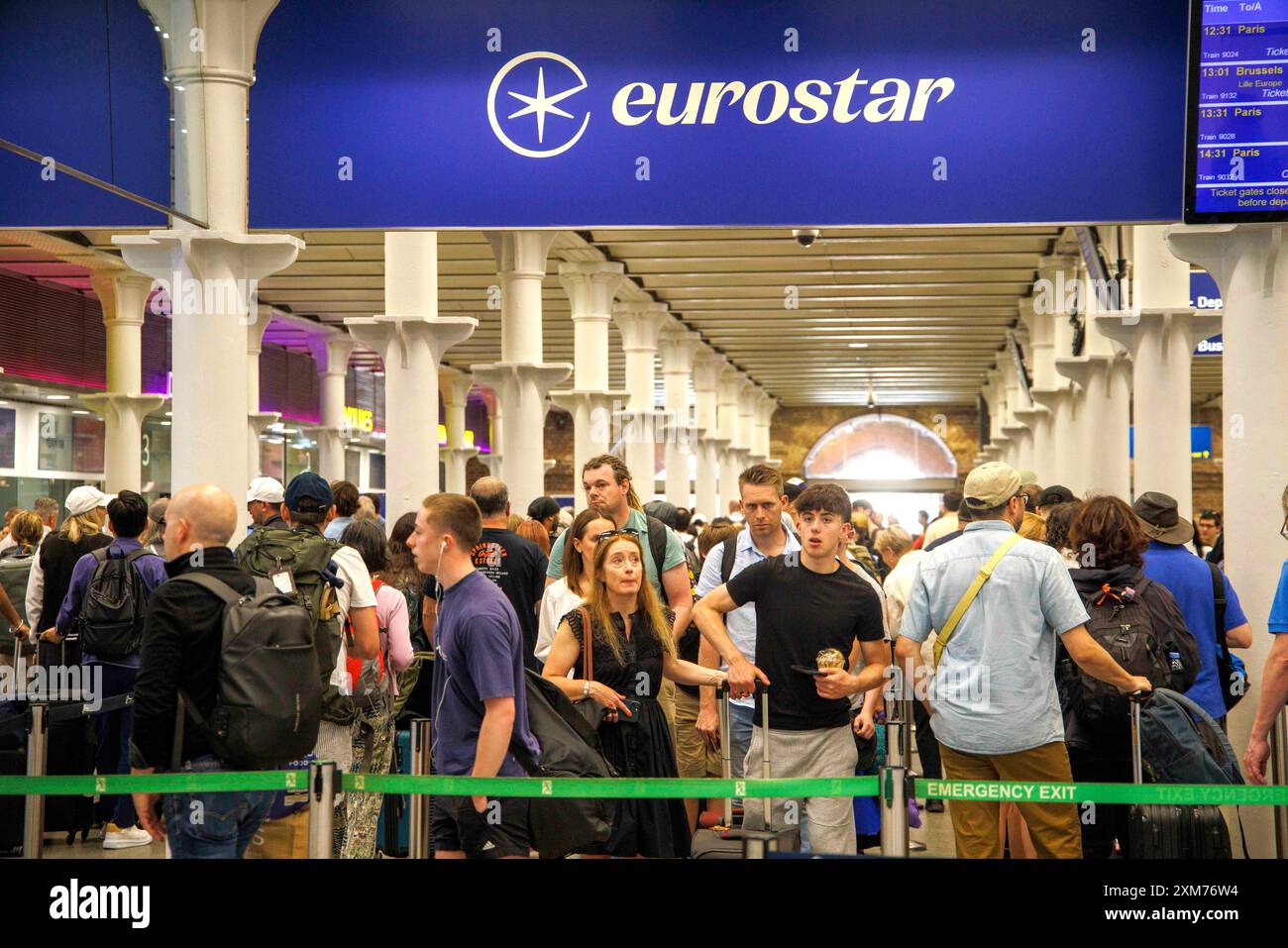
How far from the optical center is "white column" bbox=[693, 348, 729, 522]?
33.4 metres

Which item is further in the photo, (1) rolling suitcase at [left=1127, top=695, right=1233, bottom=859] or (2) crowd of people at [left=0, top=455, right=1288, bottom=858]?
(1) rolling suitcase at [left=1127, top=695, right=1233, bottom=859]

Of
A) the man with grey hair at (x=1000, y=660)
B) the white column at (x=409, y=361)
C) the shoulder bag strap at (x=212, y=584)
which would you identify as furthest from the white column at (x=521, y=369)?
the shoulder bag strap at (x=212, y=584)

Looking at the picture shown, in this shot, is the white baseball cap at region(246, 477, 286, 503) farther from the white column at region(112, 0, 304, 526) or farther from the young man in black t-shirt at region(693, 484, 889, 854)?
the young man in black t-shirt at region(693, 484, 889, 854)

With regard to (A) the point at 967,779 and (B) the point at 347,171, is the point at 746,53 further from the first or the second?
(A) the point at 967,779

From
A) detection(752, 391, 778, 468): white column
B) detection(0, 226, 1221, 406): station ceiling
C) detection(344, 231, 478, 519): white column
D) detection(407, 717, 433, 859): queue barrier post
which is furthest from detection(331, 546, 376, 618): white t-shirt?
detection(752, 391, 778, 468): white column

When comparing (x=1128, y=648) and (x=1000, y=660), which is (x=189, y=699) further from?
(x=1128, y=648)

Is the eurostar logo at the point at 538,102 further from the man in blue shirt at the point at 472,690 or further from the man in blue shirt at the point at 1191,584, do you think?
the man in blue shirt at the point at 1191,584

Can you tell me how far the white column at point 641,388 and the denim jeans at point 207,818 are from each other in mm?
19011

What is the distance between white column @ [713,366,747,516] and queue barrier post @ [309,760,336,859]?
3405cm

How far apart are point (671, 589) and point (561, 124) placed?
2.56m

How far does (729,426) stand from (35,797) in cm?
3454

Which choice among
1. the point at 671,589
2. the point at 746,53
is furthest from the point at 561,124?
the point at 671,589

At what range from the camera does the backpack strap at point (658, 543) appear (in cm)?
718

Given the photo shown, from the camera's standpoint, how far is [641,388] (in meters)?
25.4
